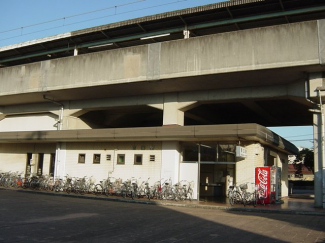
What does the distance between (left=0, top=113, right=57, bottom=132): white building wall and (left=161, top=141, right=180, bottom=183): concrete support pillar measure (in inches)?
371

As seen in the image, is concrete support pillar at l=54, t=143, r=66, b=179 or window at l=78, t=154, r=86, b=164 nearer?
window at l=78, t=154, r=86, b=164

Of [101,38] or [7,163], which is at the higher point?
[101,38]

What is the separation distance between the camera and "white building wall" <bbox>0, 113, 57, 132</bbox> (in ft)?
83.4

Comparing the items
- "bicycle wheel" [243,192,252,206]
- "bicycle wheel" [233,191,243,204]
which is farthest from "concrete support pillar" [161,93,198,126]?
"bicycle wheel" [243,192,252,206]

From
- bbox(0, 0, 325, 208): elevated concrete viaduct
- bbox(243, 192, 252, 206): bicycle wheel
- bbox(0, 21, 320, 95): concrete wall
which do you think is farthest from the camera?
bbox(243, 192, 252, 206): bicycle wheel

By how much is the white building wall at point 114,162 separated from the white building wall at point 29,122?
3.19 metres

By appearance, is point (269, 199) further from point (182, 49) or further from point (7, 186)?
point (7, 186)

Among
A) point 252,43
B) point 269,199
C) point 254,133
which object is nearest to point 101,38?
point 252,43

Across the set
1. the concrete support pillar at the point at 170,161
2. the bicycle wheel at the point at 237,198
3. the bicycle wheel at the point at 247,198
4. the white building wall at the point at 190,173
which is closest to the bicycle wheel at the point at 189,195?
the white building wall at the point at 190,173

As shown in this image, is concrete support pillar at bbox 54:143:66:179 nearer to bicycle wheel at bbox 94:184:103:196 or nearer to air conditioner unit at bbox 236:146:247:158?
bicycle wheel at bbox 94:184:103:196

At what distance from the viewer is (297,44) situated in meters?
15.6

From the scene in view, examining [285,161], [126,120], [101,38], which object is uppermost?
[101,38]

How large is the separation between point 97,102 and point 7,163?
34.0 feet

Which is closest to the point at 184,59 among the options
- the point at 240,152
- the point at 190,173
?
the point at 240,152
